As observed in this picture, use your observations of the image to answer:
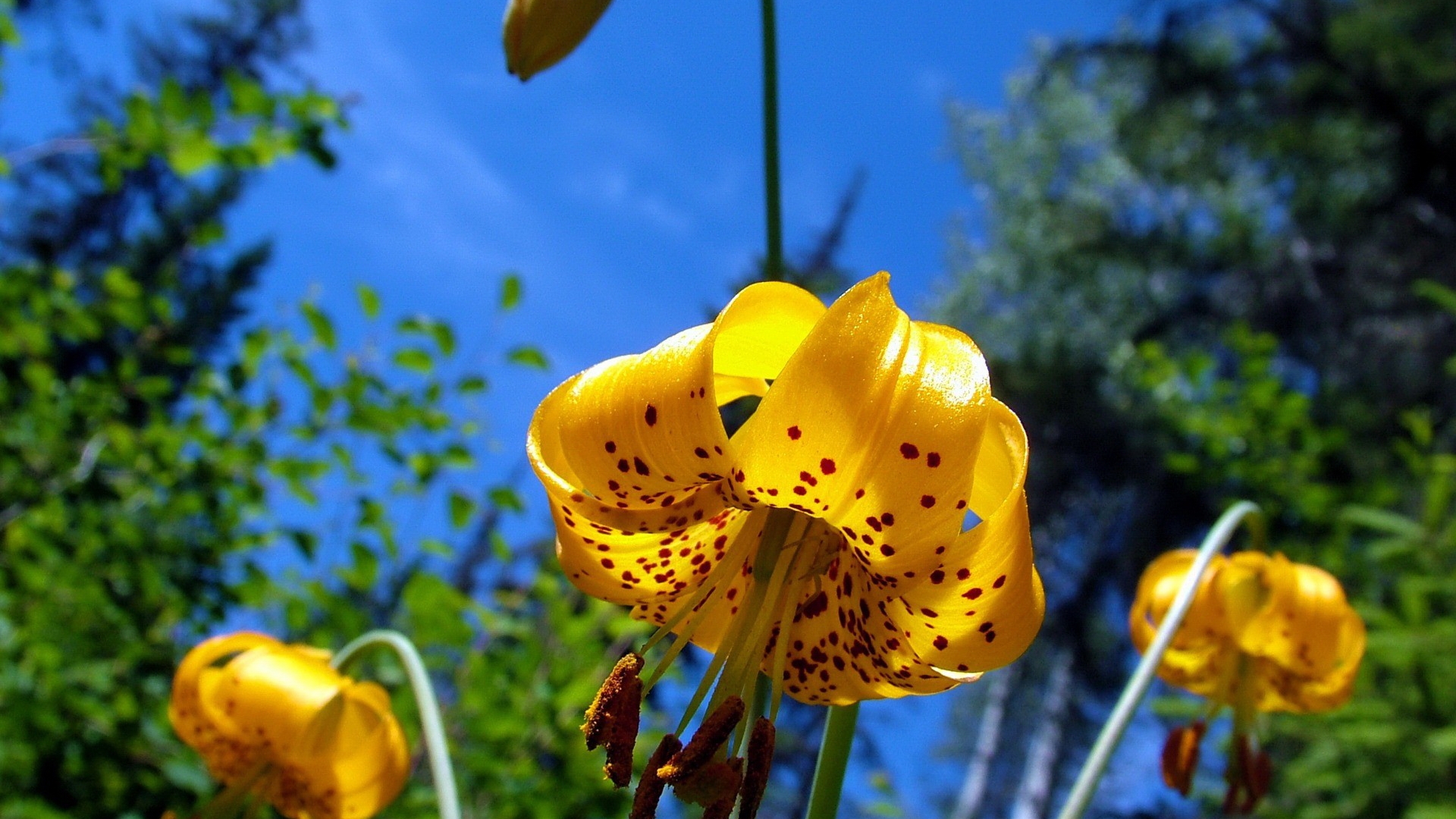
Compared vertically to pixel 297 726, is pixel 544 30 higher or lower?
higher

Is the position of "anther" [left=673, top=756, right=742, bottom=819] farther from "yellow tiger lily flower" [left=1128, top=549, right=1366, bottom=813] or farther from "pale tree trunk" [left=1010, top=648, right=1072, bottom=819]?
"pale tree trunk" [left=1010, top=648, right=1072, bottom=819]

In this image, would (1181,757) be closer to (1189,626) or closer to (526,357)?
(1189,626)

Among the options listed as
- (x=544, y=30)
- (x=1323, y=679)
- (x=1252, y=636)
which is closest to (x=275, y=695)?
(x=544, y=30)

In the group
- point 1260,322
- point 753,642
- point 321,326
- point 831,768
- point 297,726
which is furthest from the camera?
point 1260,322

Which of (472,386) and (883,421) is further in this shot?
(472,386)

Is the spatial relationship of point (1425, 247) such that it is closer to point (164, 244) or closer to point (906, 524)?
point (906, 524)

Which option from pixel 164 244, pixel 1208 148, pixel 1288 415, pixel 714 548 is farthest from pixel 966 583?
pixel 164 244

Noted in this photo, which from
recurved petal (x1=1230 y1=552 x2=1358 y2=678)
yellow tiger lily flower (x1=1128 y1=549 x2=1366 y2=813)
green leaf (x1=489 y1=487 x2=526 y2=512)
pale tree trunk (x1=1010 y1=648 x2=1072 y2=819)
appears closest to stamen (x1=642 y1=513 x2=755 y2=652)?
yellow tiger lily flower (x1=1128 y1=549 x2=1366 y2=813)
